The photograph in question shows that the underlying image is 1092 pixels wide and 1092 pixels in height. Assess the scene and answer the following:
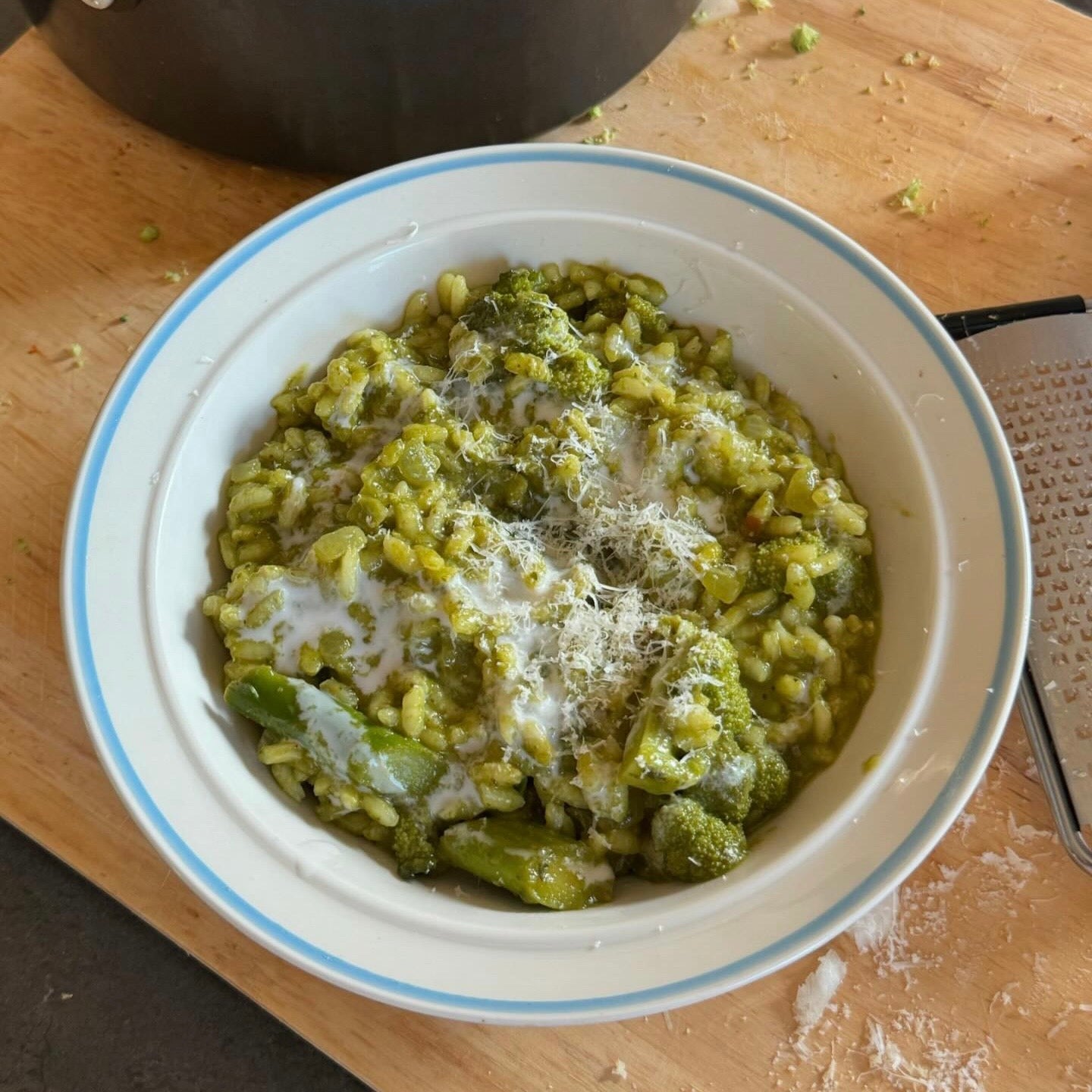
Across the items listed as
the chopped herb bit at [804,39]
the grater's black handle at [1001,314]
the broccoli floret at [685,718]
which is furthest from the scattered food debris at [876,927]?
the chopped herb bit at [804,39]

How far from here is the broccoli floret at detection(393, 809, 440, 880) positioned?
1721 mm

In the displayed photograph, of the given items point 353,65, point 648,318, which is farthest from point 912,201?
point 353,65

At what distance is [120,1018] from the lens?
251cm

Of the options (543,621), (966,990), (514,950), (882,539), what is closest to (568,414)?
(543,621)

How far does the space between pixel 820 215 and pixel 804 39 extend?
0.52m

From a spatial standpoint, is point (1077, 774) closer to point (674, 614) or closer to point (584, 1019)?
point (674, 614)

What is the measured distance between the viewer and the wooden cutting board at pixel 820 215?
70.5 inches

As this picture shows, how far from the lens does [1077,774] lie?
1899 millimetres

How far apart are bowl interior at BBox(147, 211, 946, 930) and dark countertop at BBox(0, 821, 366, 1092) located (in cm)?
105

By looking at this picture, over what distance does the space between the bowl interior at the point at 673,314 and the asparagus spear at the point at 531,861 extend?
0.04 metres

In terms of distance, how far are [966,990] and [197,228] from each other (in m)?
2.29

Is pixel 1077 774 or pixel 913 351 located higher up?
pixel 913 351

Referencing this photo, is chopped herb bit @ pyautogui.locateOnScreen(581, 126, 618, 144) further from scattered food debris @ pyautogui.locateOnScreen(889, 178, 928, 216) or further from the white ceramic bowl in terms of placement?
scattered food debris @ pyautogui.locateOnScreen(889, 178, 928, 216)

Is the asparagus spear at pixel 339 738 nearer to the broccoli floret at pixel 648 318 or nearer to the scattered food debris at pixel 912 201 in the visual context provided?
the broccoli floret at pixel 648 318
